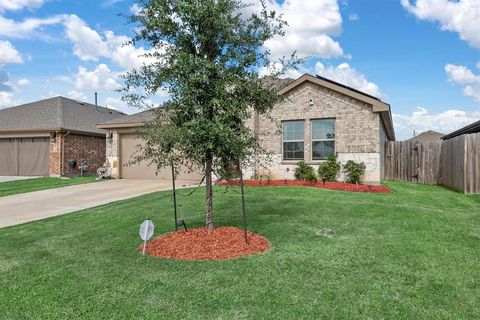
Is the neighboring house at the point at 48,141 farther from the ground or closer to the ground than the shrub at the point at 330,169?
farther from the ground

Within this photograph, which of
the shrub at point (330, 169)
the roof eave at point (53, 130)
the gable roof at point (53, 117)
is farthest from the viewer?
the gable roof at point (53, 117)

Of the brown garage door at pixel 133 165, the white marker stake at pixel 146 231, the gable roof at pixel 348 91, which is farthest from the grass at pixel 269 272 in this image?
the brown garage door at pixel 133 165

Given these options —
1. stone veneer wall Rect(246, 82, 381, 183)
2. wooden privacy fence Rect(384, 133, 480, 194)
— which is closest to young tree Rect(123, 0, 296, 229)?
stone veneer wall Rect(246, 82, 381, 183)

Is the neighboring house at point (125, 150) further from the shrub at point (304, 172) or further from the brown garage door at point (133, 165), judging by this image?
the shrub at point (304, 172)

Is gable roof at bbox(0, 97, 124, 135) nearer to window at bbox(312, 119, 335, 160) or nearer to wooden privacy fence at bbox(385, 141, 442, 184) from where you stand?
window at bbox(312, 119, 335, 160)

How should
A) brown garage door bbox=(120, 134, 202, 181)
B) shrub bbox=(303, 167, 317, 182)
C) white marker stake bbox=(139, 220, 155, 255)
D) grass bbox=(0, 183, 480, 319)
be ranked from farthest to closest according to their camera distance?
brown garage door bbox=(120, 134, 202, 181)
shrub bbox=(303, 167, 317, 182)
white marker stake bbox=(139, 220, 155, 255)
grass bbox=(0, 183, 480, 319)

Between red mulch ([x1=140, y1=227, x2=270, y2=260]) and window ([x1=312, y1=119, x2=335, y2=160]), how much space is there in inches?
336

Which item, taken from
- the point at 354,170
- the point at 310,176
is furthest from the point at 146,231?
the point at 354,170

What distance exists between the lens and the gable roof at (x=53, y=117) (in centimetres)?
1970

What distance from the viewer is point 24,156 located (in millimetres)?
20172

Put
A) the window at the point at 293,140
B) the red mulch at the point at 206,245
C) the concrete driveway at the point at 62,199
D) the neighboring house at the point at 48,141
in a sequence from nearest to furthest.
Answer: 1. the red mulch at the point at 206,245
2. the concrete driveway at the point at 62,199
3. the window at the point at 293,140
4. the neighboring house at the point at 48,141

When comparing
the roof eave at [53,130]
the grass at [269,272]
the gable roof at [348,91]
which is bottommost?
the grass at [269,272]

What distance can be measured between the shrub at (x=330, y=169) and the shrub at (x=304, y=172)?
0.32 metres

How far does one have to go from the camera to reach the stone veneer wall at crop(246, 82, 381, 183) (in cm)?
1359
